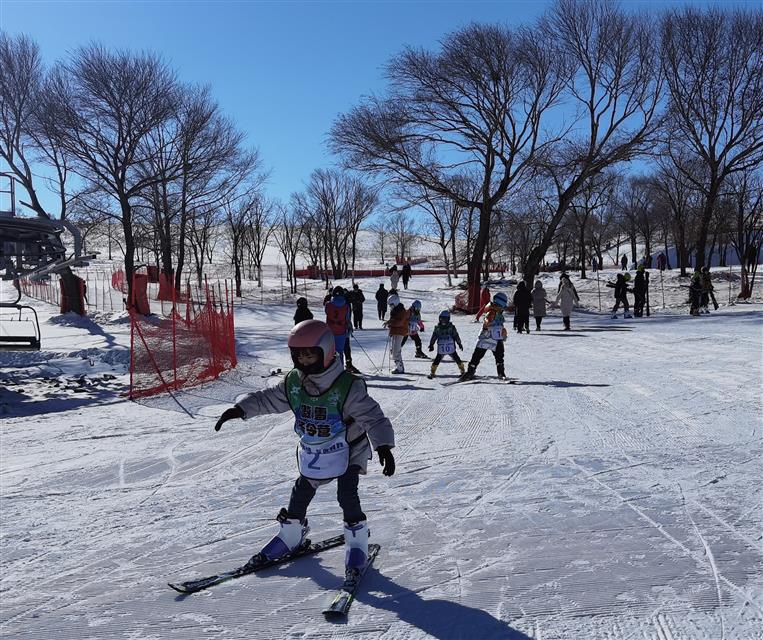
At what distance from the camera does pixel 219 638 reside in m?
3.16

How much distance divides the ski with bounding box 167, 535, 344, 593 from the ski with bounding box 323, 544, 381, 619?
435 mm

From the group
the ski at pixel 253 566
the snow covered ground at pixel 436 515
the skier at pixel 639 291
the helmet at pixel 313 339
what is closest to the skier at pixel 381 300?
the skier at pixel 639 291

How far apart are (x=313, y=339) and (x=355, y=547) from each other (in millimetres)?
1245

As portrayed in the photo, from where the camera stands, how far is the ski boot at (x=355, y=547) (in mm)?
3670

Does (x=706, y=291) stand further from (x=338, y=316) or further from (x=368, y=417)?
(x=368, y=417)

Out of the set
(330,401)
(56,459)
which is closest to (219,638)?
(330,401)

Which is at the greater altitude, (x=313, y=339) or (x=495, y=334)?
(x=313, y=339)

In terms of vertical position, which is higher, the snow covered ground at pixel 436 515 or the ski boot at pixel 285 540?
the ski boot at pixel 285 540

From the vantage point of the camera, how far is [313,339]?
3389 mm

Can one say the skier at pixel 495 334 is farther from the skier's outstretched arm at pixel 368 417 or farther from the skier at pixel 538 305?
the skier at pixel 538 305

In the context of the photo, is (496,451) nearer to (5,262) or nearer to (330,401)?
(330,401)

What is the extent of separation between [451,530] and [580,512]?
944 mm

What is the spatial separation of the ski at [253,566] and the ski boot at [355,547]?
0.41 m

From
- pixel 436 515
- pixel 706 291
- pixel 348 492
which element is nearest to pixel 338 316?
pixel 436 515
